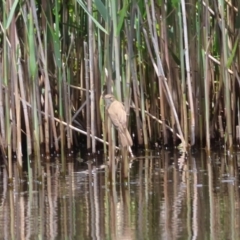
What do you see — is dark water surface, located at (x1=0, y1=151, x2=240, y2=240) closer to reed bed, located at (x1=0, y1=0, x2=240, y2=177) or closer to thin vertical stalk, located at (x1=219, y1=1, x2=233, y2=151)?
thin vertical stalk, located at (x1=219, y1=1, x2=233, y2=151)

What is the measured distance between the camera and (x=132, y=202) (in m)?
5.88

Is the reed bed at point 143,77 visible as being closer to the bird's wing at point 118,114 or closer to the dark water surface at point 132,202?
the dark water surface at point 132,202

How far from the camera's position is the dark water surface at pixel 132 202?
15.9 ft

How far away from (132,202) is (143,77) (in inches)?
122

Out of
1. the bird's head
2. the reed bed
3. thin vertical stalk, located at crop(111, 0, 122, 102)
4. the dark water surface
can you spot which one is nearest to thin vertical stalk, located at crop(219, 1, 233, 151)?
the reed bed

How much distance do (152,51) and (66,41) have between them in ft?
2.90

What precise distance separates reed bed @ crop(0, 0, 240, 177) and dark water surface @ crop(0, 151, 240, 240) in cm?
44

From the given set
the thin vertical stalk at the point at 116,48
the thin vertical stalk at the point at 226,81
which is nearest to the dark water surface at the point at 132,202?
the thin vertical stalk at the point at 226,81

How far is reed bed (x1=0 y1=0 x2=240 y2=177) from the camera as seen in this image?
7.92 meters

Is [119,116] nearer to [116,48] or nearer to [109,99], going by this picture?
[109,99]

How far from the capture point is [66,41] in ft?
29.1

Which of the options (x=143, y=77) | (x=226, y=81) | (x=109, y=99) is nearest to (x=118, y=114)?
(x=109, y=99)

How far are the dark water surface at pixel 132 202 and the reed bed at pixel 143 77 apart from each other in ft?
1.45

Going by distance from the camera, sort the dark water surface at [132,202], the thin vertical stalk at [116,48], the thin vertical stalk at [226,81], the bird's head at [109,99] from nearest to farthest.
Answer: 1. the dark water surface at [132,202]
2. the thin vertical stalk at [116,48]
3. the bird's head at [109,99]
4. the thin vertical stalk at [226,81]
